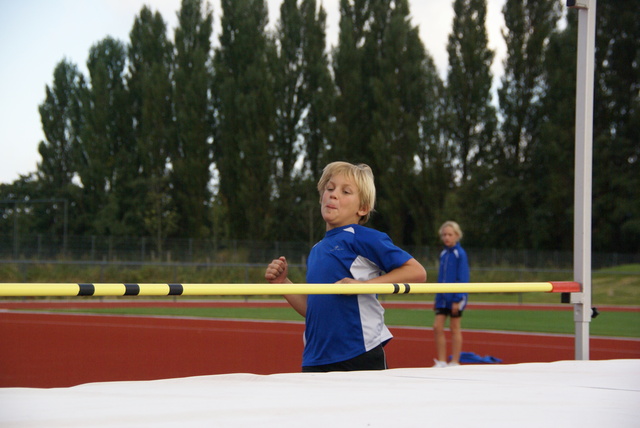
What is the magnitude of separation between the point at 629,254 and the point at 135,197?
2630cm

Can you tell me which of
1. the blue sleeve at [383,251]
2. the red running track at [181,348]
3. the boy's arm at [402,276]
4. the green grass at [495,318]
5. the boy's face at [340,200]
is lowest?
the green grass at [495,318]

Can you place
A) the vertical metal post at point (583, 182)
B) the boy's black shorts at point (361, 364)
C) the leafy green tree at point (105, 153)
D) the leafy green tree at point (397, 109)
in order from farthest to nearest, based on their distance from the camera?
the leafy green tree at point (105, 153) → the leafy green tree at point (397, 109) → the vertical metal post at point (583, 182) → the boy's black shorts at point (361, 364)

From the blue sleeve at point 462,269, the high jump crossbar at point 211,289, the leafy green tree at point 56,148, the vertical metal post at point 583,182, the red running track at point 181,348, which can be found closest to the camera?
the high jump crossbar at point 211,289

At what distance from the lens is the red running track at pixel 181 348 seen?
8.62 meters

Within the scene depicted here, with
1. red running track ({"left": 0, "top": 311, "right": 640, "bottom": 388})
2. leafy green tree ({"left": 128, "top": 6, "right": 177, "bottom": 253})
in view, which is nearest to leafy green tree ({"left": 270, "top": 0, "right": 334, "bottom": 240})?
leafy green tree ({"left": 128, "top": 6, "right": 177, "bottom": 253})

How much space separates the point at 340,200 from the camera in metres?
3.68

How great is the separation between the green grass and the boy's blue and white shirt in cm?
1072

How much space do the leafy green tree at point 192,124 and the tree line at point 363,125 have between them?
10 cm

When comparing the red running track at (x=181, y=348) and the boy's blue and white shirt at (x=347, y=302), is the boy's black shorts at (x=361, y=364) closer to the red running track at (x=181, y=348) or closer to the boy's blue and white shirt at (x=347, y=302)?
the boy's blue and white shirt at (x=347, y=302)

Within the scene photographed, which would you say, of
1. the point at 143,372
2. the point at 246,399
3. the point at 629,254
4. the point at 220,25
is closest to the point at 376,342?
the point at 246,399

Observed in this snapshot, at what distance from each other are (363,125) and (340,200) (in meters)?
39.6

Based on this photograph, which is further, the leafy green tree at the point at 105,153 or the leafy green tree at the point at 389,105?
the leafy green tree at the point at 105,153

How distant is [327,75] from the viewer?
42.5 meters

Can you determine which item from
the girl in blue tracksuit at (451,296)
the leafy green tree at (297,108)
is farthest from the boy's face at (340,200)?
the leafy green tree at (297,108)
